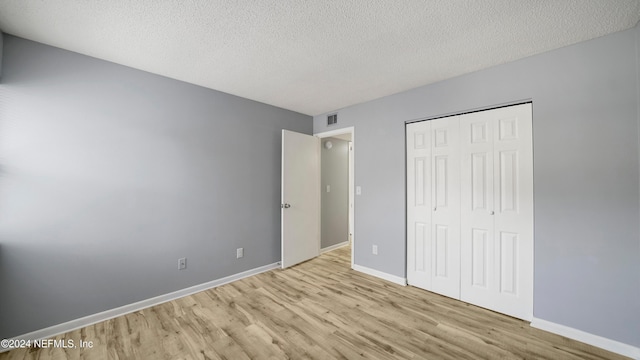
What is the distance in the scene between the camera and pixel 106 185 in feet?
7.43

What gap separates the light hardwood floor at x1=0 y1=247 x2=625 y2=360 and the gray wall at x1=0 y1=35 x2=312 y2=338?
36 cm

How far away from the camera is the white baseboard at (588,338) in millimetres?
1737

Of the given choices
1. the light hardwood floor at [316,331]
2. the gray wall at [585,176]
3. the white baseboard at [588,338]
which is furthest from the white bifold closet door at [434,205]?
the white baseboard at [588,338]

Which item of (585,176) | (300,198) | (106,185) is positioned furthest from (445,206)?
(106,185)

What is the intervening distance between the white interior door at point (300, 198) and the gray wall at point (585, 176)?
7.98 ft

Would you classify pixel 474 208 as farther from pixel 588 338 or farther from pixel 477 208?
pixel 588 338

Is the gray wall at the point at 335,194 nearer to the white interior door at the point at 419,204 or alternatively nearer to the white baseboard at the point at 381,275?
the white baseboard at the point at 381,275

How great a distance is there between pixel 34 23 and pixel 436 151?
3832 millimetres

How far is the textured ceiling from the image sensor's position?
158 cm

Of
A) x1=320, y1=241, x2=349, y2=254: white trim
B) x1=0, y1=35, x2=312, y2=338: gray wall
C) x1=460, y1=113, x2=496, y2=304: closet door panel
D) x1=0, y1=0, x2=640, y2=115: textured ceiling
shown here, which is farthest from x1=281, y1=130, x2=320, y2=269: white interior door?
x1=460, y1=113, x2=496, y2=304: closet door panel

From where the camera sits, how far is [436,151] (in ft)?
9.20

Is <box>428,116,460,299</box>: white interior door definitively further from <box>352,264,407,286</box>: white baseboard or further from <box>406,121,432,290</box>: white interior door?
<box>352,264,407,286</box>: white baseboard

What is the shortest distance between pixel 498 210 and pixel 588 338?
115 centimetres

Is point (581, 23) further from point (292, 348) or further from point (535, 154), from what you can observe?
point (292, 348)
